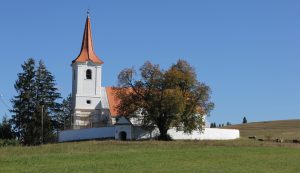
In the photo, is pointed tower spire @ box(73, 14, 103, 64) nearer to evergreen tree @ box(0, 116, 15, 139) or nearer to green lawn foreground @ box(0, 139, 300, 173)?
evergreen tree @ box(0, 116, 15, 139)

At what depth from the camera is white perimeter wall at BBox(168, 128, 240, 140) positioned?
73.6 metres

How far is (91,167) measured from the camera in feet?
110

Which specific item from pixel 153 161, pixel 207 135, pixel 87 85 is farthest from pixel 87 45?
pixel 153 161

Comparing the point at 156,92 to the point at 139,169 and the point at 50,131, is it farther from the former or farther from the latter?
the point at 139,169

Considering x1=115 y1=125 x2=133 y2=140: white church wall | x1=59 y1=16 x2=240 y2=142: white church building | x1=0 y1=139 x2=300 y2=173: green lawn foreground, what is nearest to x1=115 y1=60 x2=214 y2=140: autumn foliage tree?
→ x1=115 y1=125 x2=133 y2=140: white church wall

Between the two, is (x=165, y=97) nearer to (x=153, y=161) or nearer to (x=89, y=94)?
(x=89, y=94)

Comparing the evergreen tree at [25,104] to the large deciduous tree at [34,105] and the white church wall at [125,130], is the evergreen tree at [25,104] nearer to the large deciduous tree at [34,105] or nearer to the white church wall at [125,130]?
the large deciduous tree at [34,105]

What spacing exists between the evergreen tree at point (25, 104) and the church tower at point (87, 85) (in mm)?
6204

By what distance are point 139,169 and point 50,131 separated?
48812 mm

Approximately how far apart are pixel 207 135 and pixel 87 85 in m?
19.8

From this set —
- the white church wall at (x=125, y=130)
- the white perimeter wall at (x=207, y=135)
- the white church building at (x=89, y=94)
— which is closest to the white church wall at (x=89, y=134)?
the white church wall at (x=125, y=130)

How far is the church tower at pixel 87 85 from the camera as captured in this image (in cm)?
8500

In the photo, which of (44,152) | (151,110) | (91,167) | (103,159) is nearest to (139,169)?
(91,167)

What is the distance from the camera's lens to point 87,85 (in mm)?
85938
